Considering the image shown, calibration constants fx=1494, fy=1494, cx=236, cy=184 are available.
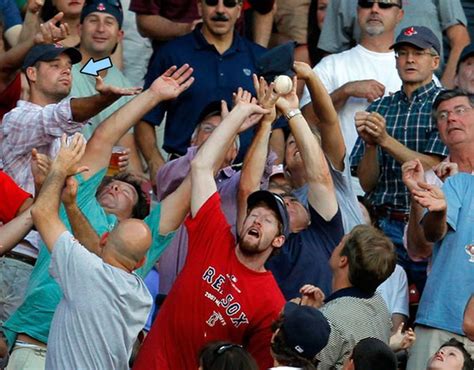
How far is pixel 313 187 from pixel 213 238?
1005mm

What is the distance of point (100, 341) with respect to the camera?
25.7 feet

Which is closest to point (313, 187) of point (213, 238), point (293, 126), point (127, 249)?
point (293, 126)

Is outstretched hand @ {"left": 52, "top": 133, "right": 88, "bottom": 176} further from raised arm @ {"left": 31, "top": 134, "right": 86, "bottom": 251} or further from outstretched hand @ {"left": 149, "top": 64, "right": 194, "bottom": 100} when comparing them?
outstretched hand @ {"left": 149, "top": 64, "right": 194, "bottom": 100}

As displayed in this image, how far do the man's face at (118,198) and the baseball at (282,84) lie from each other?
1.52m

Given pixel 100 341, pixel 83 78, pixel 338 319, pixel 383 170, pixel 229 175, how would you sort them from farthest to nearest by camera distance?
pixel 83 78
pixel 383 170
pixel 229 175
pixel 338 319
pixel 100 341

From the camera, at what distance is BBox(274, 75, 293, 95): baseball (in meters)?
9.33

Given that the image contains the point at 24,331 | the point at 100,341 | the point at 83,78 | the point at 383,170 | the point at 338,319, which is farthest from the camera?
the point at 83,78

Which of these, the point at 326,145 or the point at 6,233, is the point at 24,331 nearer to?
the point at 6,233

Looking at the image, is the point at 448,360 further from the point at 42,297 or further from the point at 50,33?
the point at 50,33

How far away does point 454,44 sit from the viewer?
42.4 feet

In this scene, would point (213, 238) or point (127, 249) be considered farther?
point (213, 238)

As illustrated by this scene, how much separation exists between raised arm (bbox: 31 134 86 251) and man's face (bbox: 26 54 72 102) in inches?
68.7

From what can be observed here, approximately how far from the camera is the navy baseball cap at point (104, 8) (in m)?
11.8

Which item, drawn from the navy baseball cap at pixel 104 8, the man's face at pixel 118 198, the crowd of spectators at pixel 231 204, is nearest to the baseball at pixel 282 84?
the crowd of spectators at pixel 231 204
